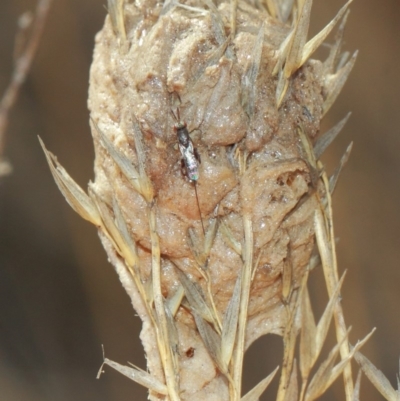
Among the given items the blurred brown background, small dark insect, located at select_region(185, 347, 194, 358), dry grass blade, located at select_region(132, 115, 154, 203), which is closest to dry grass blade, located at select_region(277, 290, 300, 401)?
small dark insect, located at select_region(185, 347, 194, 358)

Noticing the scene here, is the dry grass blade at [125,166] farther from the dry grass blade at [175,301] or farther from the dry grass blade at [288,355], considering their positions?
the dry grass blade at [288,355]

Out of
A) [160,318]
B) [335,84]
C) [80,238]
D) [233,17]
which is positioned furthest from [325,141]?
[80,238]

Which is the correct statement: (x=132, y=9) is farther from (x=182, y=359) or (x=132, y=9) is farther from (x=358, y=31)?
(x=358, y=31)

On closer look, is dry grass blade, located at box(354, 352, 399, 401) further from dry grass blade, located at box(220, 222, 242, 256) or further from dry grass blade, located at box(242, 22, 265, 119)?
dry grass blade, located at box(242, 22, 265, 119)

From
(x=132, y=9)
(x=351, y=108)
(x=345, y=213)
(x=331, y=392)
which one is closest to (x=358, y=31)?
(x=351, y=108)

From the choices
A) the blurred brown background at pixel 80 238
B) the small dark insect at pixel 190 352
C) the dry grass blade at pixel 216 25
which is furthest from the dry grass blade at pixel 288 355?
the blurred brown background at pixel 80 238
